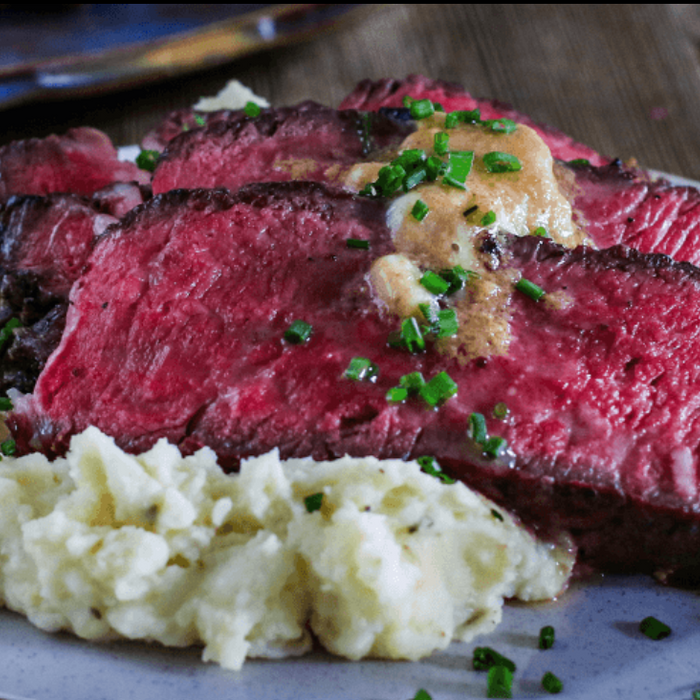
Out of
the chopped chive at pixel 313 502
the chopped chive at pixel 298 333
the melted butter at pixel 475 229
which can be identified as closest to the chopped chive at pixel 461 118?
the melted butter at pixel 475 229

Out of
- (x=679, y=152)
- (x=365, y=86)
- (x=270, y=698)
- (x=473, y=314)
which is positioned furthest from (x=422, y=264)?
(x=679, y=152)

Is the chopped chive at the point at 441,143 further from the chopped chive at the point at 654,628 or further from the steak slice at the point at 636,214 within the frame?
the chopped chive at the point at 654,628

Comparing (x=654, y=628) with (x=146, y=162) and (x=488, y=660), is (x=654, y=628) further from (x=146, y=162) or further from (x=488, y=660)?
(x=146, y=162)

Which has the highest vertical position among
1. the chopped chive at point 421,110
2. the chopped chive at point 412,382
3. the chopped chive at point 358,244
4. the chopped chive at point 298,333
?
the chopped chive at point 421,110

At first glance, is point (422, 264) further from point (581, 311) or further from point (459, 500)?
point (459, 500)

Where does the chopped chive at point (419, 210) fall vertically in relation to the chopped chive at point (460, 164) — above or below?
below

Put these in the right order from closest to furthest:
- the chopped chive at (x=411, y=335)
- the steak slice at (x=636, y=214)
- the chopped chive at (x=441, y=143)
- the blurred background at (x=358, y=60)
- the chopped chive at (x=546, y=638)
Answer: the chopped chive at (x=546, y=638) < the chopped chive at (x=411, y=335) < the chopped chive at (x=441, y=143) < the steak slice at (x=636, y=214) < the blurred background at (x=358, y=60)

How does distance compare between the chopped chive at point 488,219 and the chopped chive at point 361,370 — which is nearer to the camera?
the chopped chive at point 361,370

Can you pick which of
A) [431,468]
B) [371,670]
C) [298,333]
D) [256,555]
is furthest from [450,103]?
[371,670]
